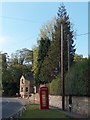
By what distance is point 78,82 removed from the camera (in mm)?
30812

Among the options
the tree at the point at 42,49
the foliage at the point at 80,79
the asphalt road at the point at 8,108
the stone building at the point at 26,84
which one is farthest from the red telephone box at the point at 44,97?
the stone building at the point at 26,84

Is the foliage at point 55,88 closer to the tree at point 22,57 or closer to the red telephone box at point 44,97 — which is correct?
the red telephone box at point 44,97

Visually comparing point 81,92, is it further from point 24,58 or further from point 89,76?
point 24,58

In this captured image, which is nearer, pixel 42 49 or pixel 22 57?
pixel 42 49

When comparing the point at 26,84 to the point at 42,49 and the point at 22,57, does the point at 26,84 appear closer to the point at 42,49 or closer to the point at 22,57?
the point at 22,57

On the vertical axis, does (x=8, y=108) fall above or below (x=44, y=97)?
below

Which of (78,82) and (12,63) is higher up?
(12,63)

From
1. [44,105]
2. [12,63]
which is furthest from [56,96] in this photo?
[12,63]

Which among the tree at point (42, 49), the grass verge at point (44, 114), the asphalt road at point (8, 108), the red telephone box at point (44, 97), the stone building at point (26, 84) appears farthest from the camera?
the stone building at point (26, 84)

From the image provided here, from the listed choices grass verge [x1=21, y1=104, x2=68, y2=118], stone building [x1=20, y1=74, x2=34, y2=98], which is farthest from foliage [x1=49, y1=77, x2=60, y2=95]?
stone building [x1=20, y1=74, x2=34, y2=98]

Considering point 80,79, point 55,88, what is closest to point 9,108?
point 55,88

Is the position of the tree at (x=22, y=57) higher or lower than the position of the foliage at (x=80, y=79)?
higher

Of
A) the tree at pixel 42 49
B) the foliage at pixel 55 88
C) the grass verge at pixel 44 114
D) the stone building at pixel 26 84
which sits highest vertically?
the tree at pixel 42 49

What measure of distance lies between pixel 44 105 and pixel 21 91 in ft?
309
